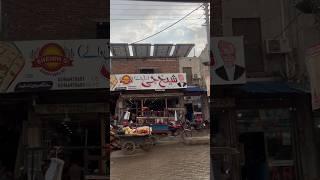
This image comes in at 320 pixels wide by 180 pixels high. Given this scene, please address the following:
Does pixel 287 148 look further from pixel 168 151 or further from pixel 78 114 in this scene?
pixel 168 151

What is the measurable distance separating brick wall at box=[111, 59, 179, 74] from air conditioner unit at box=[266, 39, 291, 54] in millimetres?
3381

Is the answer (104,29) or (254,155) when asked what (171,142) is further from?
(254,155)

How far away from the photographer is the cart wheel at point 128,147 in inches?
47.1

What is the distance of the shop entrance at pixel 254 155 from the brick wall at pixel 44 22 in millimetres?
1432

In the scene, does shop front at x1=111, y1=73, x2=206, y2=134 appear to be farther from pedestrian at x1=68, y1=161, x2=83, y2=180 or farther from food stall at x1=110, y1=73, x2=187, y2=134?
pedestrian at x1=68, y1=161, x2=83, y2=180

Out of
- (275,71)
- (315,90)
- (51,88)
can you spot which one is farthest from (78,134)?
(275,71)

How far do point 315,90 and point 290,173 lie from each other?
10.5ft

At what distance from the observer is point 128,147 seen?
1218 mm

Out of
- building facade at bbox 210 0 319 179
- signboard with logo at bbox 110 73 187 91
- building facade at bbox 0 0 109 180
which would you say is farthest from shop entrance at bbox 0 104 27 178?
signboard with logo at bbox 110 73 187 91

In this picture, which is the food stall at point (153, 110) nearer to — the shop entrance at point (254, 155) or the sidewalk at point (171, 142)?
the sidewalk at point (171, 142)

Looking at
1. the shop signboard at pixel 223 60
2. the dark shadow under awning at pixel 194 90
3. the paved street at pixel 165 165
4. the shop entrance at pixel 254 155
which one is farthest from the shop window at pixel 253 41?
the paved street at pixel 165 165

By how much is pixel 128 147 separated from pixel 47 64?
1853 mm

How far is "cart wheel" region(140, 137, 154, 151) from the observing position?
4.03 ft


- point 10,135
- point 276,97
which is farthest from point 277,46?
point 10,135
